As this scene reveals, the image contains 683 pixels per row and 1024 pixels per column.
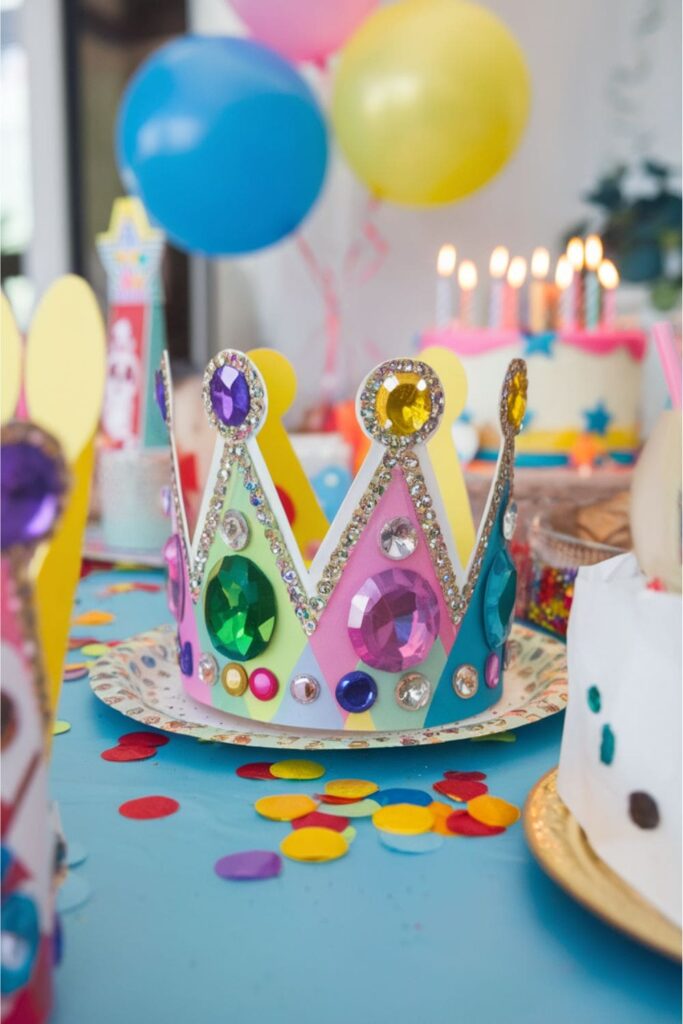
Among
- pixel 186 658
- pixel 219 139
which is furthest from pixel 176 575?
pixel 219 139

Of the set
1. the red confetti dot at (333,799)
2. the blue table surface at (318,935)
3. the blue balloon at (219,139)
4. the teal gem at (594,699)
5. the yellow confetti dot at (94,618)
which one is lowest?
the blue table surface at (318,935)

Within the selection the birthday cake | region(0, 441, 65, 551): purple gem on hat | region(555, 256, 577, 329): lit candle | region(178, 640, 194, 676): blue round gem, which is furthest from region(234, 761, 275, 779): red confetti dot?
region(555, 256, 577, 329): lit candle

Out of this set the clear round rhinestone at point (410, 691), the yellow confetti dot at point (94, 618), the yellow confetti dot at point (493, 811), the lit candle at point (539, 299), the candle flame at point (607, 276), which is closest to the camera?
the yellow confetti dot at point (493, 811)

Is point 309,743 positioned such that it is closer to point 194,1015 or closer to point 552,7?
point 194,1015

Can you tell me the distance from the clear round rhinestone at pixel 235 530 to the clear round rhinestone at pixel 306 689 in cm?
10

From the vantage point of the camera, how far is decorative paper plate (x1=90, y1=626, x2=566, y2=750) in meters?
0.61

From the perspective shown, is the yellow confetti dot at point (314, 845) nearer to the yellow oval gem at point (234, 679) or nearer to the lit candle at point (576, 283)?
the yellow oval gem at point (234, 679)

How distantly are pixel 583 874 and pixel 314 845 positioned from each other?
0.14 meters

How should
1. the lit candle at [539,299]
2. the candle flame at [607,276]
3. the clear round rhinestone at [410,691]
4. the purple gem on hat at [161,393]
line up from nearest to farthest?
1. the clear round rhinestone at [410,691]
2. the purple gem on hat at [161,393]
3. the candle flame at [607,276]
4. the lit candle at [539,299]

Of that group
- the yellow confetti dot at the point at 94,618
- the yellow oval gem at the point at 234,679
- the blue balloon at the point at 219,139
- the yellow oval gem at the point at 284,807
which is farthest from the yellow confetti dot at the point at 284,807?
the blue balloon at the point at 219,139

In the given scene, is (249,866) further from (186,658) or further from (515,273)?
(515,273)

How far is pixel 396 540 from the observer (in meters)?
0.62

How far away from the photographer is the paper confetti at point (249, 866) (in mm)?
465

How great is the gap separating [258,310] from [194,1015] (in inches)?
110
